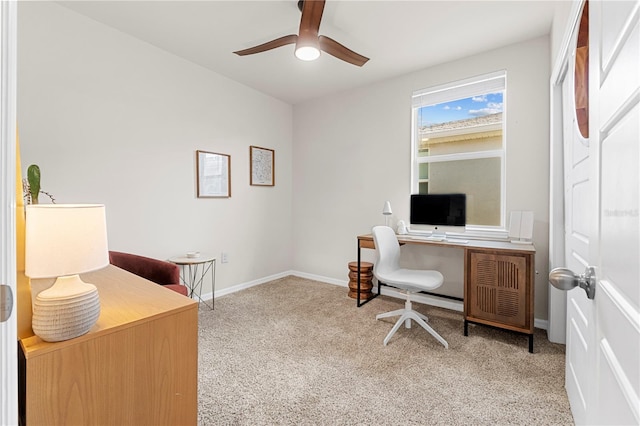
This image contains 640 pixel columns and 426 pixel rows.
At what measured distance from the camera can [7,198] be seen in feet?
1.86

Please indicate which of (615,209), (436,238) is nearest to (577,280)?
(615,209)

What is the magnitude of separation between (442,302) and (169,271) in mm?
2690

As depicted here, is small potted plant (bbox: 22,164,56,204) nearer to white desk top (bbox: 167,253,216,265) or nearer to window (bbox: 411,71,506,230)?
white desk top (bbox: 167,253,216,265)

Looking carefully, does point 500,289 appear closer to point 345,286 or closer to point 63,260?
point 345,286

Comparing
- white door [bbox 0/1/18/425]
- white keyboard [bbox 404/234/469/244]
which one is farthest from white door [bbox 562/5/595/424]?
white door [bbox 0/1/18/425]

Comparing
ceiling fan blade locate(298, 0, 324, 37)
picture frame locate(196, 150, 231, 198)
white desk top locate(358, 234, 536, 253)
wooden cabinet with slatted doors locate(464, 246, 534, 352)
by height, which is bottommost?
wooden cabinet with slatted doors locate(464, 246, 534, 352)

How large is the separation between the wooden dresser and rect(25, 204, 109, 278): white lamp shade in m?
0.24

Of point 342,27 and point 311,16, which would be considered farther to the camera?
point 342,27

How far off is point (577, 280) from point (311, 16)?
2.04m

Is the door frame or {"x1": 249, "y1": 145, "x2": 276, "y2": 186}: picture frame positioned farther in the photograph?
{"x1": 249, "y1": 145, "x2": 276, "y2": 186}: picture frame

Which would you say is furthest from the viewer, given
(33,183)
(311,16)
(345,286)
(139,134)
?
(345,286)

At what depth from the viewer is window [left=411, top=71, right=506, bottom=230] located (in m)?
2.98

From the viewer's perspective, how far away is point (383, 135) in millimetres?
3633

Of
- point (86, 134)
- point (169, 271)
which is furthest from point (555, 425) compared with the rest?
point (86, 134)
